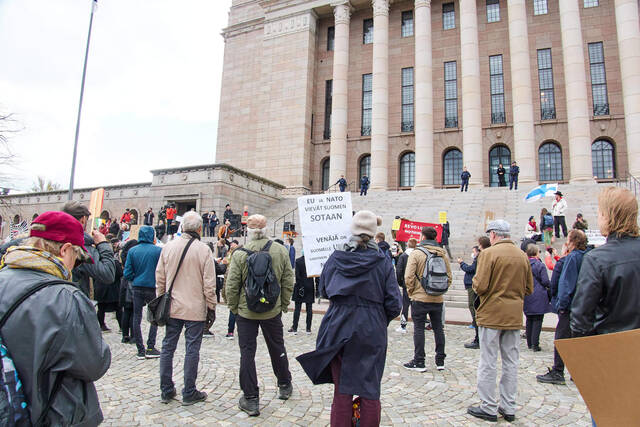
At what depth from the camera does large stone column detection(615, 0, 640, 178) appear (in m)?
24.7

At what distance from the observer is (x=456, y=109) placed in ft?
104

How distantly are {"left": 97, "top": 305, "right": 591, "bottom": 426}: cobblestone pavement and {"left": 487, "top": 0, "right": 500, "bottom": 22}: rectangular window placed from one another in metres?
31.9

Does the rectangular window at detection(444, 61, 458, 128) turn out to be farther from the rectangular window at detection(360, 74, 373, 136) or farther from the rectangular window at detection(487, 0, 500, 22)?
the rectangular window at detection(360, 74, 373, 136)

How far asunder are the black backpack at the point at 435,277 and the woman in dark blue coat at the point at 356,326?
2.62 metres

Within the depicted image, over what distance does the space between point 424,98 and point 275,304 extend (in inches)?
1096

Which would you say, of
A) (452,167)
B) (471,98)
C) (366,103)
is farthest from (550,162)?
→ (366,103)

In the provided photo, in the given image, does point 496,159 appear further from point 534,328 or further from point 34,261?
point 34,261

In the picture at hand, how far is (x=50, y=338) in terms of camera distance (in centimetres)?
181

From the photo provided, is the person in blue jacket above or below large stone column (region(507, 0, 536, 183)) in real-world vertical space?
below

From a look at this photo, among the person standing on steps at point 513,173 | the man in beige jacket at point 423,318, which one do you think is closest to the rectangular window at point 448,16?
the person standing on steps at point 513,173

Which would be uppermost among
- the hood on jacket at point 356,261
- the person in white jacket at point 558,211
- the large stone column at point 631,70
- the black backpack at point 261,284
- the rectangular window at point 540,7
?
the rectangular window at point 540,7

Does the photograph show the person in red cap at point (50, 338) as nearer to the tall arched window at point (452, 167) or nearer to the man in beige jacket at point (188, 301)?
the man in beige jacket at point (188, 301)

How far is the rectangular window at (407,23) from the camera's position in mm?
33919

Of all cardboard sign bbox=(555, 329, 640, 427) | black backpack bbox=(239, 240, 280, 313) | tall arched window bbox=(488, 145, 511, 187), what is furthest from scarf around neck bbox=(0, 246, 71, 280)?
tall arched window bbox=(488, 145, 511, 187)
